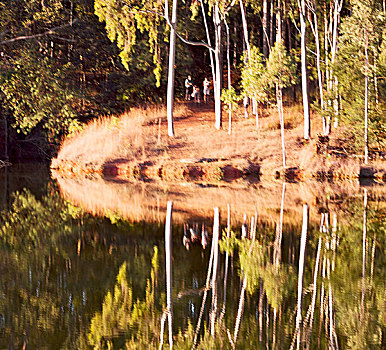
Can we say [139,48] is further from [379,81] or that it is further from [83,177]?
[379,81]

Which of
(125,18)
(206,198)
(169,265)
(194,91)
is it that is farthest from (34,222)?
(194,91)

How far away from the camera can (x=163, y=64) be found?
41.1m

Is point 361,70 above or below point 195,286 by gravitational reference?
above

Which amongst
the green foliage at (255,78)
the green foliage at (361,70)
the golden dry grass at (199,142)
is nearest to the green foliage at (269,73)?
the green foliage at (255,78)

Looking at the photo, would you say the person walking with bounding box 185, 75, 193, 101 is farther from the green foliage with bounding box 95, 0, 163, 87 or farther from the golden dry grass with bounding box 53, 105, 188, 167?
the green foliage with bounding box 95, 0, 163, 87

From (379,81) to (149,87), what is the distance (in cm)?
1713

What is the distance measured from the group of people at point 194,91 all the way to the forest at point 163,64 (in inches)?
22.1

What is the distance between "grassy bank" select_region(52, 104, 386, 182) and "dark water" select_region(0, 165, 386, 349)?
1395 cm

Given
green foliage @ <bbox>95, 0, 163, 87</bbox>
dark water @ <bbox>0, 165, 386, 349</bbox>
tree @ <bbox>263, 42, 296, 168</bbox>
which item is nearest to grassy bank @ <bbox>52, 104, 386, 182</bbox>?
tree @ <bbox>263, 42, 296, 168</bbox>

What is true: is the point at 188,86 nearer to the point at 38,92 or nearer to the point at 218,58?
the point at 218,58

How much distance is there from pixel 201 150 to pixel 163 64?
1119 cm

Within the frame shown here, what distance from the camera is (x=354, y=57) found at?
28.3 meters

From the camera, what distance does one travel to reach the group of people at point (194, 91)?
40719 mm

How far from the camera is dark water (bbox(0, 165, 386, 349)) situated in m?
6.49
